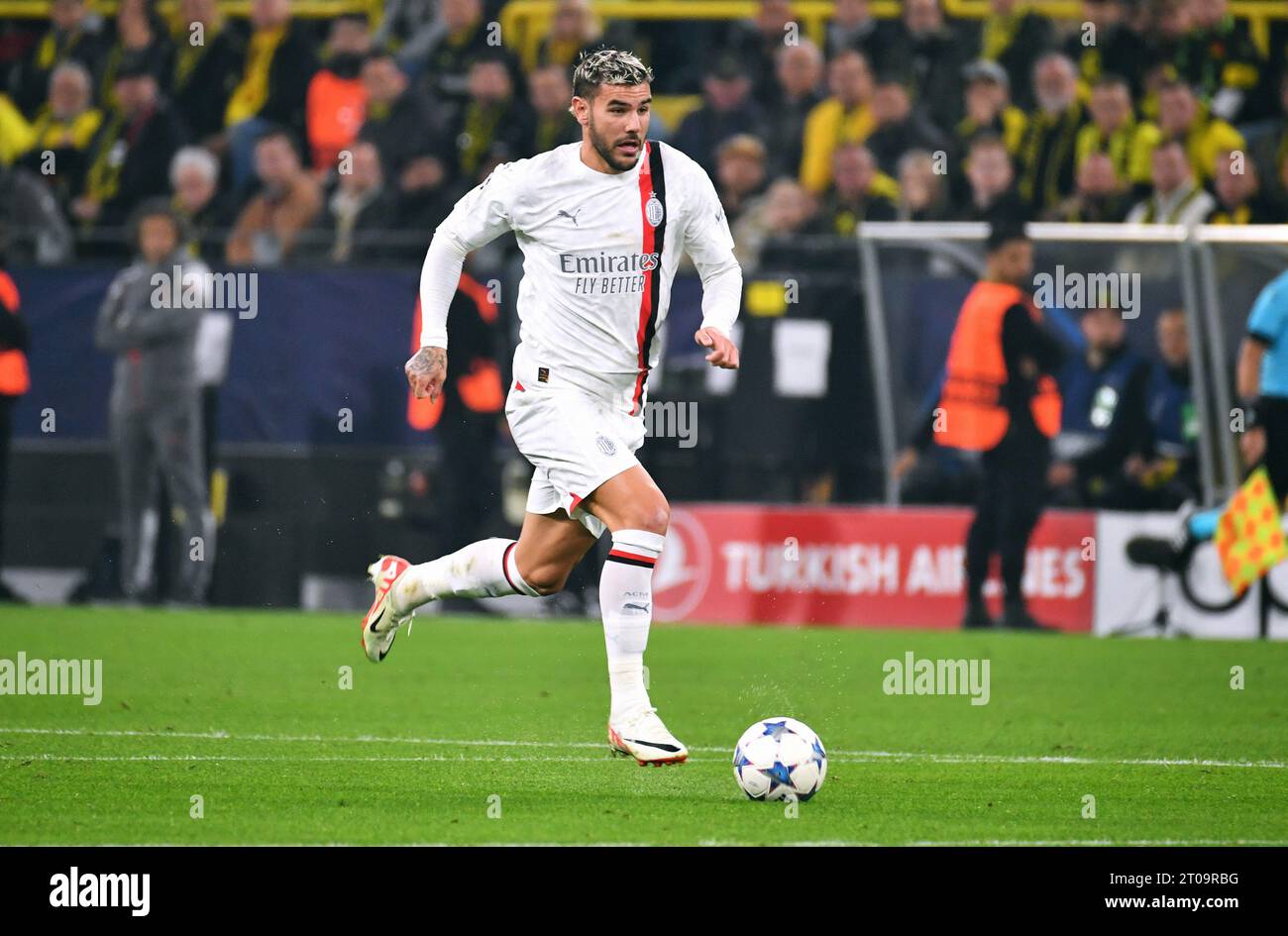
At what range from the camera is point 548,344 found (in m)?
7.95

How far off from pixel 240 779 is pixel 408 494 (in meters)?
8.04

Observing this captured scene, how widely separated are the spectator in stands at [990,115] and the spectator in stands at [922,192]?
0.48 m

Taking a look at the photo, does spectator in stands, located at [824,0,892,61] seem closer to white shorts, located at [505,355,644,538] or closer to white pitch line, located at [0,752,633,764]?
white shorts, located at [505,355,644,538]

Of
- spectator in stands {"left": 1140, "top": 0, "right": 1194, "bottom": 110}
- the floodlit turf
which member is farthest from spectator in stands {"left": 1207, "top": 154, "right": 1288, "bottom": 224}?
the floodlit turf

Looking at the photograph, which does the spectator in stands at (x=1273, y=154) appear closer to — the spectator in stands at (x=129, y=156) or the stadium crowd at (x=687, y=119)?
the stadium crowd at (x=687, y=119)

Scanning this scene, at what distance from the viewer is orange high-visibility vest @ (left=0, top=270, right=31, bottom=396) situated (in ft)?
50.3

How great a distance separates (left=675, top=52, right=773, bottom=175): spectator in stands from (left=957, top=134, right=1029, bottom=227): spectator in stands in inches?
79.2

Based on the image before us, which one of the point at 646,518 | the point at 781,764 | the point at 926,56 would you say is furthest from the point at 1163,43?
the point at 781,764

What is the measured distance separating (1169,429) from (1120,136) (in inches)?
89.6

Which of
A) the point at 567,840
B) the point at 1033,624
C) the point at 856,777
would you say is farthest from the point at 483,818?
the point at 1033,624

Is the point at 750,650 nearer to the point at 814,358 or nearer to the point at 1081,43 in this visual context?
the point at 814,358

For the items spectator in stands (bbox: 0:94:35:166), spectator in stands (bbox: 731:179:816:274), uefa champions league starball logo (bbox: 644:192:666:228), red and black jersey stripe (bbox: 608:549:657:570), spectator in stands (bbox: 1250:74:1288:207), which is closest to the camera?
red and black jersey stripe (bbox: 608:549:657:570)

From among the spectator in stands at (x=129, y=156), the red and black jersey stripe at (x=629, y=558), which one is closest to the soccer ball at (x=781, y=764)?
the red and black jersey stripe at (x=629, y=558)

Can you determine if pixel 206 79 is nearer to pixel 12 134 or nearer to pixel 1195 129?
pixel 12 134
